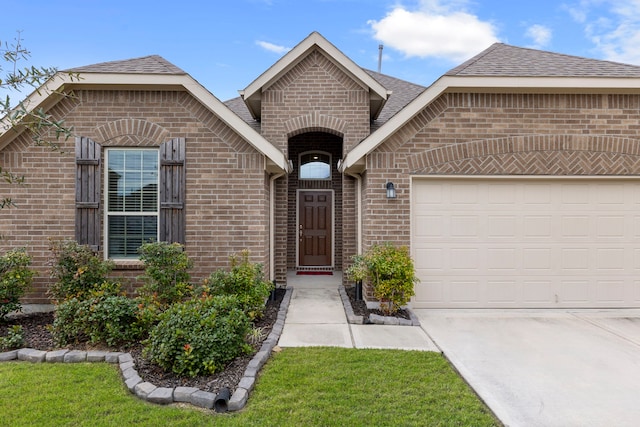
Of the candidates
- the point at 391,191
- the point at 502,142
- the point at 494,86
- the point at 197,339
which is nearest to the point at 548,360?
the point at 391,191

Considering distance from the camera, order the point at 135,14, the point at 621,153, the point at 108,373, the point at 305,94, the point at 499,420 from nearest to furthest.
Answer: the point at 499,420 < the point at 108,373 < the point at 621,153 < the point at 305,94 < the point at 135,14

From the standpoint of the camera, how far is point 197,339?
3.87 metres

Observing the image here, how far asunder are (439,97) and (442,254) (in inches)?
115

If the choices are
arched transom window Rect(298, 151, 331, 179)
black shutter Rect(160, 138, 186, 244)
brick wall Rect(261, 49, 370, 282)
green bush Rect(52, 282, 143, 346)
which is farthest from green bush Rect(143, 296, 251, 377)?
arched transom window Rect(298, 151, 331, 179)

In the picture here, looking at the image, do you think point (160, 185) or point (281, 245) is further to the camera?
point (281, 245)

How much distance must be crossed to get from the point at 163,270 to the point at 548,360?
5.56 metres

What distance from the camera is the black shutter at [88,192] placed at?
21.0 ft

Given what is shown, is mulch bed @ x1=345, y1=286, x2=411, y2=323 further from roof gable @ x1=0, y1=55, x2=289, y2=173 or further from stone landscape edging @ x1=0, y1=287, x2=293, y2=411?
roof gable @ x1=0, y1=55, x2=289, y2=173

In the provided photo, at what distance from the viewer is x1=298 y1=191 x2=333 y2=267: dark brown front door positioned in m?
10.6

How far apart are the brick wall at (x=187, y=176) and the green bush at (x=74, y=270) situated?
0.69m

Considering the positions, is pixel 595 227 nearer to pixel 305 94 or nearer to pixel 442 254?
pixel 442 254

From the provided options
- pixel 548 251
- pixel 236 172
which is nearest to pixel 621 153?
pixel 548 251

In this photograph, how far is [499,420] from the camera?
121 inches

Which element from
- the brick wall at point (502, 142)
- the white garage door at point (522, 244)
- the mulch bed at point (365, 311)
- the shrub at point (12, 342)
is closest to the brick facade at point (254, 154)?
the brick wall at point (502, 142)
